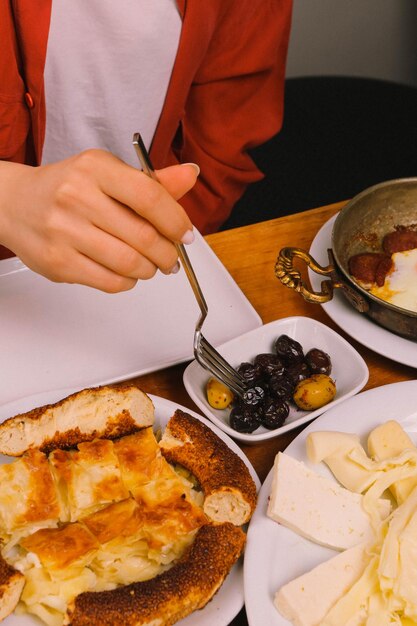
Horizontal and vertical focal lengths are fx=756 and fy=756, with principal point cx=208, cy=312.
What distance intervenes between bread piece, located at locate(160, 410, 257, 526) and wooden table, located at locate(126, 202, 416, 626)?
0.44 ft

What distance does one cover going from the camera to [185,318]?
1.59 metres

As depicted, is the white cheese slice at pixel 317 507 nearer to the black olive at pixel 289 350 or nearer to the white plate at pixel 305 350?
the white plate at pixel 305 350

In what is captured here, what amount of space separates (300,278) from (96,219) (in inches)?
20.5

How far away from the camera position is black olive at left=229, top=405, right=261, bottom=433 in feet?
4.31

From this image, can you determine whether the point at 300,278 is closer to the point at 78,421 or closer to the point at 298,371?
the point at 298,371

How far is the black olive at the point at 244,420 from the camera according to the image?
131 cm

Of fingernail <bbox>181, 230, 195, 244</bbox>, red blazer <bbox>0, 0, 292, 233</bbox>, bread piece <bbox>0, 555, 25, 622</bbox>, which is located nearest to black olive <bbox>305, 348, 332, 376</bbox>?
fingernail <bbox>181, 230, 195, 244</bbox>

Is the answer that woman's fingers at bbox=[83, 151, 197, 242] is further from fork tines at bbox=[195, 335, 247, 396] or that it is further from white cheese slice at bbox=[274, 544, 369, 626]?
white cheese slice at bbox=[274, 544, 369, 626]

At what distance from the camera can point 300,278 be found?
1527 mm

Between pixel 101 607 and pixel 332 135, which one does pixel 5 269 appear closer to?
pixel 101 607

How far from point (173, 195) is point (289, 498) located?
19.9 inches

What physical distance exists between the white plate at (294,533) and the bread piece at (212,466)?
0.04 meters

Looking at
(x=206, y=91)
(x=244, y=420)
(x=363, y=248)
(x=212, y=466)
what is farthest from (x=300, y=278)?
(x=206, y=91)

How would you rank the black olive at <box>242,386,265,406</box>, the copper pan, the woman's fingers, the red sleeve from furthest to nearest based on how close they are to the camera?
the red sleeve → the copper pan → the black olive at <box>242,386,265,406</box> → the woman's fingers
